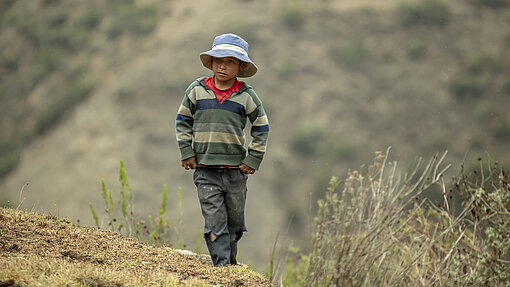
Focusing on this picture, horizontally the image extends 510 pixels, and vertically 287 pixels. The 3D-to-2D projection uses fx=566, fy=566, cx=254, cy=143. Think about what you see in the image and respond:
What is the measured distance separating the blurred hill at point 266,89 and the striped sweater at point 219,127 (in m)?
23.2

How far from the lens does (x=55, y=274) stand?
2.94 metres

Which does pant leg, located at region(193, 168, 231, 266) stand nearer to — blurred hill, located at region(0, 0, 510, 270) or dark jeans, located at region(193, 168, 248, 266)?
dark jeans, located at region(193, 168, 248, 266)

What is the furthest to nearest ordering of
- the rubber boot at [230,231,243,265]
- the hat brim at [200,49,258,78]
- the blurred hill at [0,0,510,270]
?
the blurred hill at [0,0,510,270] → the rubber boot at [230,231,243,265] → the hat brim at [200,49,258,78]

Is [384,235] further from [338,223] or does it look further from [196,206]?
[196,206]

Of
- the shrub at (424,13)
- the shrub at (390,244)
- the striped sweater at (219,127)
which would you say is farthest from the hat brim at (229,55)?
the shrub at (424,13)

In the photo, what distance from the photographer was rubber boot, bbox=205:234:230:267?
13.2 ft

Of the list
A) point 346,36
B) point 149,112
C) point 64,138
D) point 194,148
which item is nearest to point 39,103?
point 64,138

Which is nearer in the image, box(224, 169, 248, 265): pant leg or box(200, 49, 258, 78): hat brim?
box(200, 49, 258, 78): hat brim

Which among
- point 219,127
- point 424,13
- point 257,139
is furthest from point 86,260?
point 424,13

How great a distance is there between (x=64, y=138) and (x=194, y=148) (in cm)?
3056

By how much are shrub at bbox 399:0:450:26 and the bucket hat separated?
37833 mm

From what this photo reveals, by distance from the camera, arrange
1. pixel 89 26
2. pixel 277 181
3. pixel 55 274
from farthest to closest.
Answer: pixel 89 26, pixel 277 181, pixel 55 274

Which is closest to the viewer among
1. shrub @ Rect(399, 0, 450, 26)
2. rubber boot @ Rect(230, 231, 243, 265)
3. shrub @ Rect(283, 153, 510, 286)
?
shrub @ Rect(283, 153, 510, 286)

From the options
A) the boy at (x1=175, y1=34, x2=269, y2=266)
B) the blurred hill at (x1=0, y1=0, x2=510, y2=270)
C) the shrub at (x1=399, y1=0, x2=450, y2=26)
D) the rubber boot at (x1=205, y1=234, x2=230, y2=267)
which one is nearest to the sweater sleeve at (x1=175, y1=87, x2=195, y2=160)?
the boy at (x1=175, y1=34, x2=269, y2=266)
